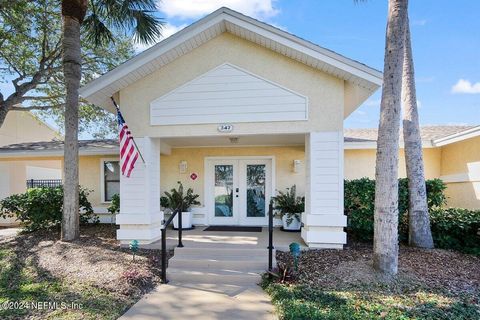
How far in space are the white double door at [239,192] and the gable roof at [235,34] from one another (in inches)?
154

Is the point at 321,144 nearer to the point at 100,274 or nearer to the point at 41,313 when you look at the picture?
the point at 100,274

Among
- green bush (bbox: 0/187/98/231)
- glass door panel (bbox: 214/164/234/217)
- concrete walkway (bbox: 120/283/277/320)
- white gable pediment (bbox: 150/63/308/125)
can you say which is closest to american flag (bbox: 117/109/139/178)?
white gable pediment (bbox: 150/63/308/125)

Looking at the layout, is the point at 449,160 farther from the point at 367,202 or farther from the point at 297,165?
the point at 297,165

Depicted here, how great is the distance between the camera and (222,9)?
673cm

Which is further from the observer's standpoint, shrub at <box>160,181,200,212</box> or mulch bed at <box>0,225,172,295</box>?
shrub at <box>160,181,200,212</box>

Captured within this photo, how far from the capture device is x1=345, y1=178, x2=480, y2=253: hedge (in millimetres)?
6852

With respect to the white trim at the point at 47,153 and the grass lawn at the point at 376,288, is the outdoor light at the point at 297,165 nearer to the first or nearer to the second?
the grass lawn at the point at 376,288

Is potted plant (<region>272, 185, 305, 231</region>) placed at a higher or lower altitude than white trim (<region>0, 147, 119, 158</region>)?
lower

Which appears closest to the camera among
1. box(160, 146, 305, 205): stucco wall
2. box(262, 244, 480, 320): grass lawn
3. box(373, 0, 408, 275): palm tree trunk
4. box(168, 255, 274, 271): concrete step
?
box(262, 244, 480, 320): grass lawn

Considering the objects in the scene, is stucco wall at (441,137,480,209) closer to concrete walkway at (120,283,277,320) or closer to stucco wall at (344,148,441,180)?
stucco wall at (344,148,441,180)

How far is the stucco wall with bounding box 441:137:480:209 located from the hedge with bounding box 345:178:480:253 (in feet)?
5.87

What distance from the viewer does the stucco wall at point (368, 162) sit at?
1027 cm

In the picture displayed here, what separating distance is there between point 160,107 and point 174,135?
785 millimetres

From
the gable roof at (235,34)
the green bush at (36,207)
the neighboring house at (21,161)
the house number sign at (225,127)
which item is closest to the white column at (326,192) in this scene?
the gable roof at (235,34)
